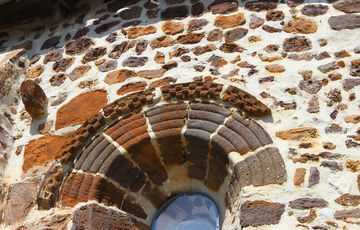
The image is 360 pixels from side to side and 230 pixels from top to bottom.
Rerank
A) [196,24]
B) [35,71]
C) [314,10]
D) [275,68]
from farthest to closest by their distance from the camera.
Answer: [35,71]
[196,24]
[314,10]
[275,68]

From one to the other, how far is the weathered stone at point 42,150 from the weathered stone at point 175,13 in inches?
56.1

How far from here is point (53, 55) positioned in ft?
16.1

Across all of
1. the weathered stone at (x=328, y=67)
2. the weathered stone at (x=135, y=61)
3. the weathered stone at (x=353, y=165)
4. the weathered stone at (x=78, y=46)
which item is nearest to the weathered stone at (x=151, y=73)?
the weathered stone at (x=135, y=61)

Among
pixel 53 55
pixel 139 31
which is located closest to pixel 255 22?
pixel 139 31

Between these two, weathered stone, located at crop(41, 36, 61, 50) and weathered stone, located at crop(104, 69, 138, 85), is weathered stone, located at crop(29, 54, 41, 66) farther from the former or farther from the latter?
weathered stone, located at crop(104, 69, 138, 85)

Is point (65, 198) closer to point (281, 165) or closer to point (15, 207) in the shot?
point (15, 207)

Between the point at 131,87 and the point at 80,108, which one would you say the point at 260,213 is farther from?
the point at 80,108

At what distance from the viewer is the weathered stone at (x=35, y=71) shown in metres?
4.84

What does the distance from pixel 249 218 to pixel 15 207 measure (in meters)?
1.73

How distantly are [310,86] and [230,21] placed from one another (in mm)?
1030

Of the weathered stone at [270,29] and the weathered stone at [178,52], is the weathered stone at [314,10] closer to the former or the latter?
the weathered stone at [270,29]

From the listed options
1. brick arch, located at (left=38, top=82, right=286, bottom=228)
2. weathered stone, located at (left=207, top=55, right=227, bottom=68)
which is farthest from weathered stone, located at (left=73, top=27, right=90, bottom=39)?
weathered stone, located at (left=207, top=55, right=227, bottom=68)

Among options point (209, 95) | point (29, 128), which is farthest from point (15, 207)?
point (209, 95)

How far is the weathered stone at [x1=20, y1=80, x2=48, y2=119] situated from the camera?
430cm
